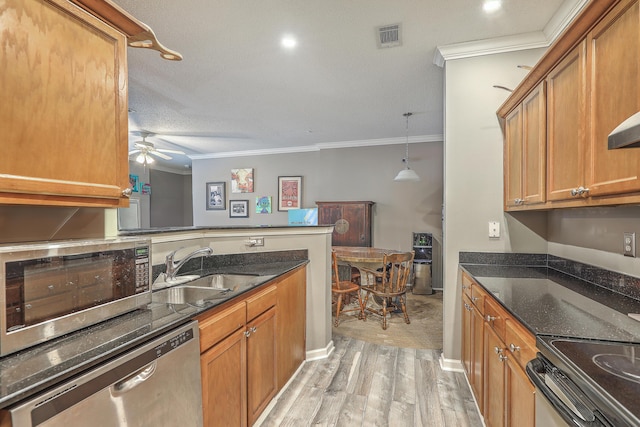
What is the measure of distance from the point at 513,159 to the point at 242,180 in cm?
553

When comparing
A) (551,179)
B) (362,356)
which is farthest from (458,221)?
(362,356)

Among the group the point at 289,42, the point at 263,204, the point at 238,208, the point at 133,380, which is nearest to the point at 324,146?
the point at 263,204

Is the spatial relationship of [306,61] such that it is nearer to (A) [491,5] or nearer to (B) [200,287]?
(A) [491,5]

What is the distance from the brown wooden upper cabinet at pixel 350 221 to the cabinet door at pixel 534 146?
3209 mm

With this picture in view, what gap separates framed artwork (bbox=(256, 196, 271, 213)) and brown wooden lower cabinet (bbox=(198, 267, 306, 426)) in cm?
419

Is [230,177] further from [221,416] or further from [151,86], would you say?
[221,416]

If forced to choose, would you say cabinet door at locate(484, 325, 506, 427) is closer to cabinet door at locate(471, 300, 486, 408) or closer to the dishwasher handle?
cabinet door at locate(471, 300, 486, 408)

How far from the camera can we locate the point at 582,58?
1332 mm

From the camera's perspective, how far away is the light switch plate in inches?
92.0

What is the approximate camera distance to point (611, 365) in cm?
83

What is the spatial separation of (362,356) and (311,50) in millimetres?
2808

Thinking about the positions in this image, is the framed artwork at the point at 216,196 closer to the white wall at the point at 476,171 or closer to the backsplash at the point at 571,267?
the white wall at the point at 476,171

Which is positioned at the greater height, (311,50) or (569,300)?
(311,50)

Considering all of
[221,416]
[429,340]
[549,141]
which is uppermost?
[549,141]
